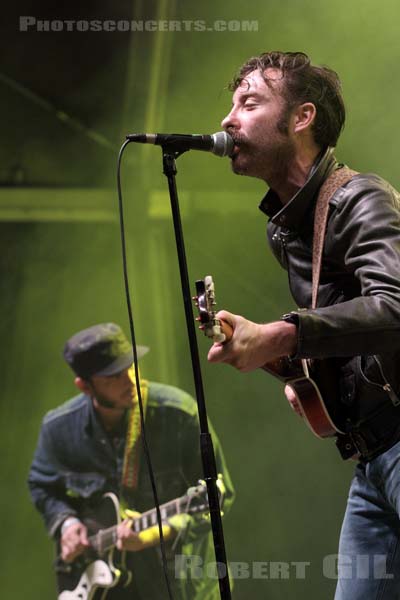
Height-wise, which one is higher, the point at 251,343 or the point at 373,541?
the point at 251,343

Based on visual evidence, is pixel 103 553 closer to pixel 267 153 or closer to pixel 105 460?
pixel 105 460

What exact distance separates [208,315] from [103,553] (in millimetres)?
2583

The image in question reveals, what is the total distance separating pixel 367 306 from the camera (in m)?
1.47

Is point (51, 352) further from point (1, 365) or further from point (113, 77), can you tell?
point (113, 77)

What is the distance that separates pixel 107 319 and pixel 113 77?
1.30 meters

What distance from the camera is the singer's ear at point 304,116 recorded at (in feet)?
6.56

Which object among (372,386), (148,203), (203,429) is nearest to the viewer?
(203,429)

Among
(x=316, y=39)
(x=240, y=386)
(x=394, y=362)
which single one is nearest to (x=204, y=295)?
(x=394, y=362)

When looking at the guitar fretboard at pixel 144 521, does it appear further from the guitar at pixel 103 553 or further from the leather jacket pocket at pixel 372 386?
the leather jacket pocket at pixel 372 386

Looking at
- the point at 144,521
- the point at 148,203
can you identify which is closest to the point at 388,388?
the point at 144,521

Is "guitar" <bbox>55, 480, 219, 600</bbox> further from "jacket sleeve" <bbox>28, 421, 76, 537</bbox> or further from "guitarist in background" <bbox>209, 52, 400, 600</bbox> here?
"guitarist in background" <bbox>209, 52, 400, 600</bbox>

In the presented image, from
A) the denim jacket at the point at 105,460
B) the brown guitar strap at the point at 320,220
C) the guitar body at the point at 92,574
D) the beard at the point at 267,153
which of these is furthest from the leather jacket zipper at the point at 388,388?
the guitar body at the point at 92,574

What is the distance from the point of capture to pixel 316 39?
13.2 feet

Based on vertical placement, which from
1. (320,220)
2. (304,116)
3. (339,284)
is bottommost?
(339,284)
